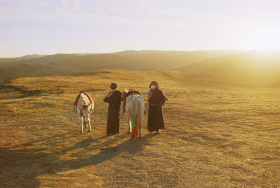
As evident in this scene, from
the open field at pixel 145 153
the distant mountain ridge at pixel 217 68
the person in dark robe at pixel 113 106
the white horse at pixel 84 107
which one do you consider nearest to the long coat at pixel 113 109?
the person in dark robe at pixel 113 106

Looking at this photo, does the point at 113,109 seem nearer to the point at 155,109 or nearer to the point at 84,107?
the point at 84,107

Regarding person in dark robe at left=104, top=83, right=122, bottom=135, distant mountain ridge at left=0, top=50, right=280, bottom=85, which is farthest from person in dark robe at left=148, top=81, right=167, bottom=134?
distant mountain ridge at left=0, top=50, right=280, bottom=85

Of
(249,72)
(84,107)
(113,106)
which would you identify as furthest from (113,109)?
(249,72)

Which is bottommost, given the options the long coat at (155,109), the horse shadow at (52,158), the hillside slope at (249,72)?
the horse shadow at (52,158)

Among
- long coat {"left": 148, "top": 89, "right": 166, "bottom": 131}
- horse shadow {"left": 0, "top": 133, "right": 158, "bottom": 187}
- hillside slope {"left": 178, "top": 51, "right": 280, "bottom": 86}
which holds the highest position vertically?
hillside slope {"left": 178, "top": 51, "right": 280, "bottom": 86}

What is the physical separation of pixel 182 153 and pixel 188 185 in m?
2.15

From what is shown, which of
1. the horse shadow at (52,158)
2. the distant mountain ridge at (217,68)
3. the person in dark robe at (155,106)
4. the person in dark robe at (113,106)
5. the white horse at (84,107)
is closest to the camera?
the horse shadow at (52,158)

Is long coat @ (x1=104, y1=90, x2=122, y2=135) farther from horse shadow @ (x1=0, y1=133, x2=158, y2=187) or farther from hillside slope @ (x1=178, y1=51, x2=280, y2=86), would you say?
hillside slope @ (x1=178, y1=51, x2=280, y2=86)

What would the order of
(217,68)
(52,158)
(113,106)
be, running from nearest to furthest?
(52,158) → (113,106) → (217,68)

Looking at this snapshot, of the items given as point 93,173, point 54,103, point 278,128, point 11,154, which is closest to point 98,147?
point 93,173

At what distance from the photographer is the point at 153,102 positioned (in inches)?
388

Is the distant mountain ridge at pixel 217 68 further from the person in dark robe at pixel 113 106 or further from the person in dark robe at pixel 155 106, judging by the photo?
the person in dark robe at pixel 113 106

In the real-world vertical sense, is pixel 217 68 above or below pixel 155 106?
above

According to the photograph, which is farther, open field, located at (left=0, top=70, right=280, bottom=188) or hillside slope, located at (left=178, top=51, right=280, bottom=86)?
hillside slope, located at (left=178, top=51, right=280, bottom=86)
